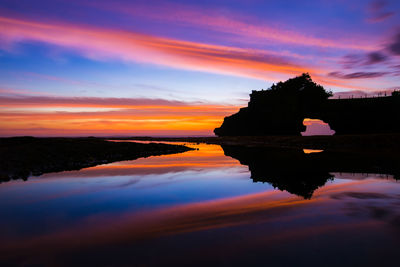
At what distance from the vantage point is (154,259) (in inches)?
177

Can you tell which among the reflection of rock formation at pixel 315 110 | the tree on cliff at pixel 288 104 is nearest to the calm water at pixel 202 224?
the reflection of rock formation at pixel 315 110

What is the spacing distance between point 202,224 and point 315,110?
81.2 metres

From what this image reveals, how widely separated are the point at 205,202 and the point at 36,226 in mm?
4556

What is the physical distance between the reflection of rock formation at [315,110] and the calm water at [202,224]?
7074 cm

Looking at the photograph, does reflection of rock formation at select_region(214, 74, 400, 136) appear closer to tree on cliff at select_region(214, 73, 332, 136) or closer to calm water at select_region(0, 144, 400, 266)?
tree on cliff at select_region(214, 73, 332, 136)

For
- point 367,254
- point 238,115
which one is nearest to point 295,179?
point 367,254

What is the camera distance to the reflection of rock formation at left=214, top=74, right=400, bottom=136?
2758 inches

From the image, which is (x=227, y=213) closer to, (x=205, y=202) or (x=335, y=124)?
(x=205, y=202)

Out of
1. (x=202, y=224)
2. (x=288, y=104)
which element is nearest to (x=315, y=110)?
(x=288, y=104)

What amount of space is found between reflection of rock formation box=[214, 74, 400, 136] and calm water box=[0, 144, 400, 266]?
7074 centimetres

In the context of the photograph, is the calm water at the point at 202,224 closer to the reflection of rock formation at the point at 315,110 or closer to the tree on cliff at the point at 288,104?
the reflection of rock formation at the point at 315,110

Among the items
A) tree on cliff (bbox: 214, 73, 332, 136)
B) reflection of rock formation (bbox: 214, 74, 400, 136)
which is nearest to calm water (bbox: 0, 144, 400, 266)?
reflection of rock formation (bbox: 214, 74, 400, 136)

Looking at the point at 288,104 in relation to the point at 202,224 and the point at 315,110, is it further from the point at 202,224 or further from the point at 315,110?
the point at 202,224

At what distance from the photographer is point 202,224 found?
6273 millimetres
